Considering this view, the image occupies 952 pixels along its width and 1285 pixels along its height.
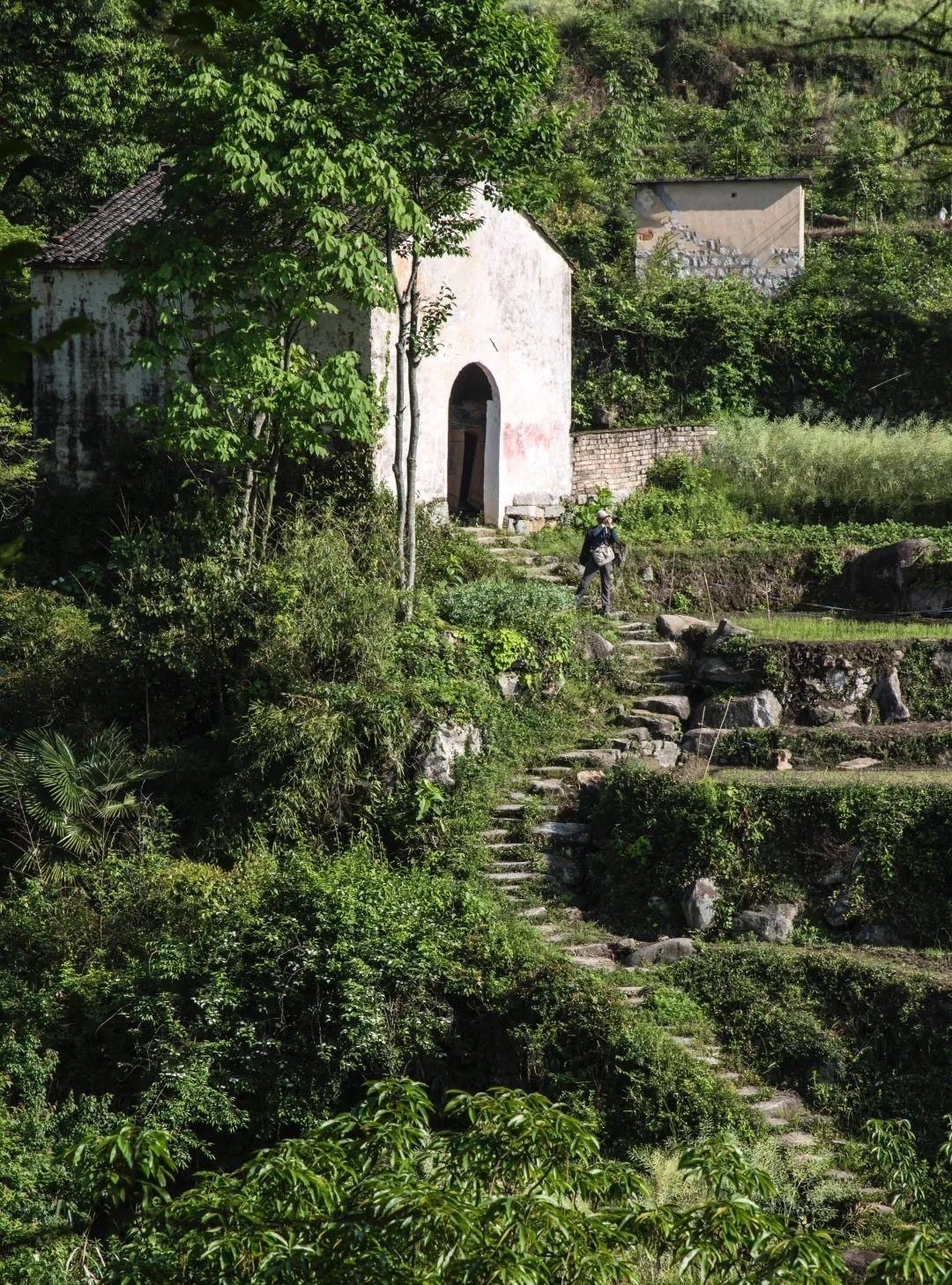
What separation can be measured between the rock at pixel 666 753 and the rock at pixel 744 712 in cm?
41

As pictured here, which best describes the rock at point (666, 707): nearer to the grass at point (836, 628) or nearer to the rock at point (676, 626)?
the grass at point (836, 628)

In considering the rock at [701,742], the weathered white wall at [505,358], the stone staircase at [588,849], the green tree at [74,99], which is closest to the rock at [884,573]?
the stone staircase at [588,849]

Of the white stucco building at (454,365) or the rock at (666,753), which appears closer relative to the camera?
the rock at (666,753)

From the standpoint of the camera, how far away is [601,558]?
20156mm

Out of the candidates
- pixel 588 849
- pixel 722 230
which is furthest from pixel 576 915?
pixel 722 230

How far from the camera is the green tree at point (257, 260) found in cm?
1769

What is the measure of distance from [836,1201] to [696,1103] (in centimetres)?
143

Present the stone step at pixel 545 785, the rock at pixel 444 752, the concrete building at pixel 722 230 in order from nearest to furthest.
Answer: the rock at pixel 444 752
the stone step at pixel 545 785
the concrete building at pixel 722 230

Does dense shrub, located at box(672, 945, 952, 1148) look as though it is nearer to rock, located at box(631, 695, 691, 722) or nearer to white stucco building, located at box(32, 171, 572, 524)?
rock, located at box(631, 695, 691, 722)

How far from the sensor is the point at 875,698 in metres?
18.1

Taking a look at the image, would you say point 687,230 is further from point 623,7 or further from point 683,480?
point 623,7

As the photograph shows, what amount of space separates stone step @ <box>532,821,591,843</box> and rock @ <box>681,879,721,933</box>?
143cm

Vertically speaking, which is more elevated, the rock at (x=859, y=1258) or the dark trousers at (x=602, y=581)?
the dark trousers at (x=602, y=581)

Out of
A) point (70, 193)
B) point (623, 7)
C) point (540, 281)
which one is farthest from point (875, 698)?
point (623, 7)
